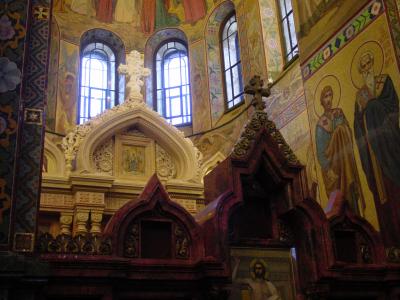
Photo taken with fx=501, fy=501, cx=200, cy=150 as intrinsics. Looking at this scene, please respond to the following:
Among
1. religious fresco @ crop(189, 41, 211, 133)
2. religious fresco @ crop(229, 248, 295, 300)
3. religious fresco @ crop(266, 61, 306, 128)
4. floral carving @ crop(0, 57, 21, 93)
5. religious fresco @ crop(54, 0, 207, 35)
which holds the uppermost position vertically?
religious fresco @ crop(54, 0, 207, 35)

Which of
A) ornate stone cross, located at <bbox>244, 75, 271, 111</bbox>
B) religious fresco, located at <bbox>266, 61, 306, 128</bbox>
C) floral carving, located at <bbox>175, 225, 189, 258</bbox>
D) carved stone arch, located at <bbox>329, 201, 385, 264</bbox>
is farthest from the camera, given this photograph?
religious fresco, located at <bbox>266, 61, 306, 128</bbox>

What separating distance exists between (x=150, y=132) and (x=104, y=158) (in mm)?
1184

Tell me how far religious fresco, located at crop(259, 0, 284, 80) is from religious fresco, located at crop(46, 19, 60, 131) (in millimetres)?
6069

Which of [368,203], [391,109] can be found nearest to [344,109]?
[391,109]

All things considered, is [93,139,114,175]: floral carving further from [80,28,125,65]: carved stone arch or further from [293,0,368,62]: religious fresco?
[80,28,125,65]: carved stone arch

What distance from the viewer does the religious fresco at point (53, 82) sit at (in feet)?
46.3

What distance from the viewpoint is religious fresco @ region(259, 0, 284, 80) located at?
12.7 metres

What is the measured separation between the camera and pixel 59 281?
438cm

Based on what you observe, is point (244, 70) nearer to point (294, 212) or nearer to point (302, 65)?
point (302, 65)

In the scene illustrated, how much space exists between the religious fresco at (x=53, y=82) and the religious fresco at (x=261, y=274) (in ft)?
32.7

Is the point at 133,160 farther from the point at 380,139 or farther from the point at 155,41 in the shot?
the point at 155,41

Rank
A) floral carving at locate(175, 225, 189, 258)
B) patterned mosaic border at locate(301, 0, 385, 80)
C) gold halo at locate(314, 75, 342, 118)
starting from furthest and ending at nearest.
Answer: gold halo at locate(314, 75, 342, 118)
patterned mosaic border at locate(301, 0, 385, 80)
floral carving at locate(175, 225, 189, 258)

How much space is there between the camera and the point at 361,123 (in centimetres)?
827

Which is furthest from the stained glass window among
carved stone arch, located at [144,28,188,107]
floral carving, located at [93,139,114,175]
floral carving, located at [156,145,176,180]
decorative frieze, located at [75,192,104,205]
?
decorative frieze, located at [75,192,104,205]
